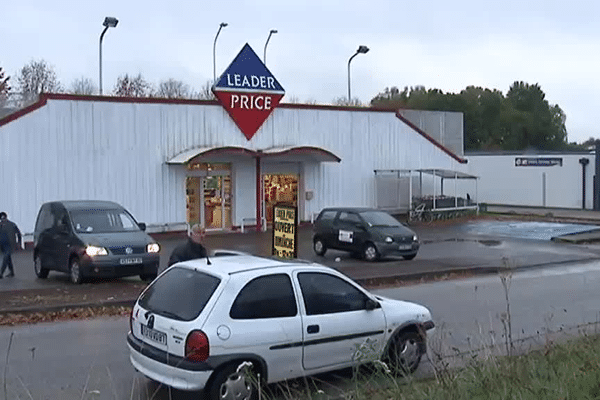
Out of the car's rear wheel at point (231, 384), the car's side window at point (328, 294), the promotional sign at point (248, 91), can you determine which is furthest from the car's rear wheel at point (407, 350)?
the promotional sign at point (248, 91)

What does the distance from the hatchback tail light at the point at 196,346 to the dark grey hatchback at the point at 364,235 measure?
1486 centimetres

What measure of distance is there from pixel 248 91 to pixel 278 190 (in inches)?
187

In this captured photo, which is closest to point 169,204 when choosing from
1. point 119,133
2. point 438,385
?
point 119,133

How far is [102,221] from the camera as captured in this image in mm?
17750

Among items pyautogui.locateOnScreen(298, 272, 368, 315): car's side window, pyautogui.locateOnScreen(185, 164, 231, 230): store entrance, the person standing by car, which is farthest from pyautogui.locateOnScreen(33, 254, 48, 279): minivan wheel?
pyautogui.locateOnScreen(185, 164, 231, 230): store entrance

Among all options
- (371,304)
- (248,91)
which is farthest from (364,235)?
(371,304)

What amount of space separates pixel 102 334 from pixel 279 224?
4258 mm

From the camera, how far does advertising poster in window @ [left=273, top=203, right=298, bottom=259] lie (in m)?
14.5

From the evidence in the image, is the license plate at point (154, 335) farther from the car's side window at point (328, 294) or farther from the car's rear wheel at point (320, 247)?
the car's rear wheel at point (320, 247)

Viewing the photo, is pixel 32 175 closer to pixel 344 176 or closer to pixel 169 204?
pixel 169 204

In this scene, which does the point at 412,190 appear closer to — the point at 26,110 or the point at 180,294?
the point at 26,110

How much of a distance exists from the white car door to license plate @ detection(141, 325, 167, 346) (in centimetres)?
141

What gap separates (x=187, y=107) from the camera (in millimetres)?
31156

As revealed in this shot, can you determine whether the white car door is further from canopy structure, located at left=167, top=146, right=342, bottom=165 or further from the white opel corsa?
canopy structure, located at left=167, top=146, right=342, bottom=165
